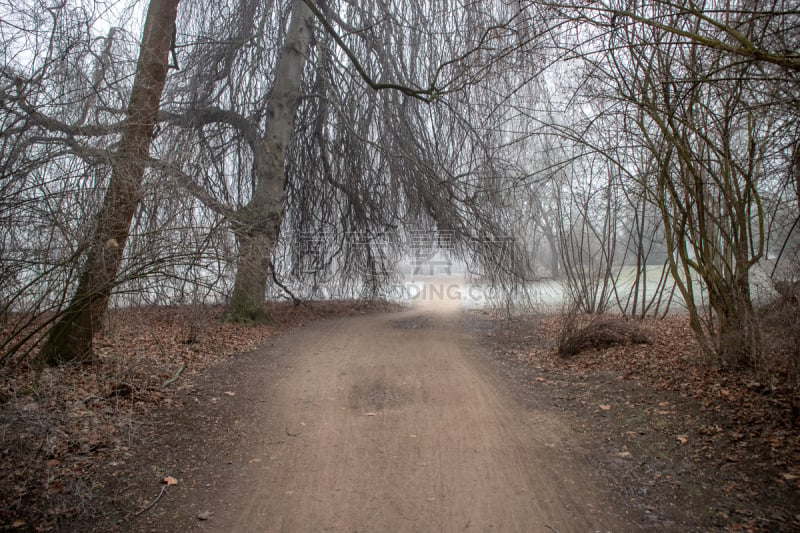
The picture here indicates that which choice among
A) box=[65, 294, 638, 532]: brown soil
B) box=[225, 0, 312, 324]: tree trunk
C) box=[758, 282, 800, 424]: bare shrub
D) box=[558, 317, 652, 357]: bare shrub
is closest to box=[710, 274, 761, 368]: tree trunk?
box=[758, 282, 800, 424]: bare shrub

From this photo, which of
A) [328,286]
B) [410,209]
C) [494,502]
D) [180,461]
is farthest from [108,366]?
[328,286]

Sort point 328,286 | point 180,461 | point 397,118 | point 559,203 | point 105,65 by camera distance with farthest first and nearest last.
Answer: point 328,286 → point 559,203 → point 397,118 → point 105,65 → point 180,461

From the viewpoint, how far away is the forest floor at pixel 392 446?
3613 millimetres

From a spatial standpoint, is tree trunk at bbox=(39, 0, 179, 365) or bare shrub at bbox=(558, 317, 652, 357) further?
bare shrub at bbox=(558, 317, 652, 357)

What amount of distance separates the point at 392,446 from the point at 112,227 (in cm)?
309

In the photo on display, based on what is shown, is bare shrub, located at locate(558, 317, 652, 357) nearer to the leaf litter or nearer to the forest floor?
the forest floor

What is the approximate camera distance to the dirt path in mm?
3645

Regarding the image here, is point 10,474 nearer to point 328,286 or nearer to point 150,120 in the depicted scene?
point 150,120

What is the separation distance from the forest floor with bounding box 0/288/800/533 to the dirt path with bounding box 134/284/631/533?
0.02 metres

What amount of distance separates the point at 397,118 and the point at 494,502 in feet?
29.4

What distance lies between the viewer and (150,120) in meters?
5.88

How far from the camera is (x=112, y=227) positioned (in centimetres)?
441

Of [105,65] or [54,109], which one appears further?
[105,65]

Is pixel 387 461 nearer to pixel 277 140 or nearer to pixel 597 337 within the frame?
pixel 597 337
